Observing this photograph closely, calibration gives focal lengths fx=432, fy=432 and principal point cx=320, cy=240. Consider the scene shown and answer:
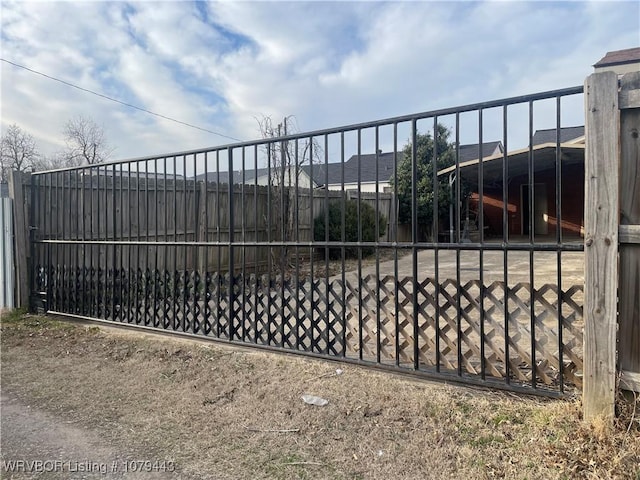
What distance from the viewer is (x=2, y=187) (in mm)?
6957

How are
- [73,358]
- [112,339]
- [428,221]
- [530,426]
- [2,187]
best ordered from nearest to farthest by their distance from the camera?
[530,426] → [73,358] → [112,339] → [2,187] → [428,221]

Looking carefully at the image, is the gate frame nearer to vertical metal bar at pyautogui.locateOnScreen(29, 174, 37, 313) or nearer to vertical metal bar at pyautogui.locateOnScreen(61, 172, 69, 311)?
vertical metal bar at pyautogui.locateOnScreen(61, 172, 69, 311)

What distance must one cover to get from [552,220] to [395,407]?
16.2 meters

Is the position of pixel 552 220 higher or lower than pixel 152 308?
higher

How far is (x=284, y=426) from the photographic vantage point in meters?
2.96

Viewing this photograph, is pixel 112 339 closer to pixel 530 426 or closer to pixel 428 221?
pixel 530 426

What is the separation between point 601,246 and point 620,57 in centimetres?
2223

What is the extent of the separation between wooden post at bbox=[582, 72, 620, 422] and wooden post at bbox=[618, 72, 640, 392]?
68 millimetres

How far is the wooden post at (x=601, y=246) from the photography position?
2539 mm

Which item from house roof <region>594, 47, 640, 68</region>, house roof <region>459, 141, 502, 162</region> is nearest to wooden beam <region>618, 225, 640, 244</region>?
house roof <region>594, 47, 640, 68</region>

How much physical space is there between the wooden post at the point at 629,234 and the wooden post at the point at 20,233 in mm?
7366

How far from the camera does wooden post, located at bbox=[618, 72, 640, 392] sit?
2.54m

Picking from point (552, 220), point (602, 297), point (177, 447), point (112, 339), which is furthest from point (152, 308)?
point (552, 220)

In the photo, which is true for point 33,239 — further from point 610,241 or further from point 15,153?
point 15,153
